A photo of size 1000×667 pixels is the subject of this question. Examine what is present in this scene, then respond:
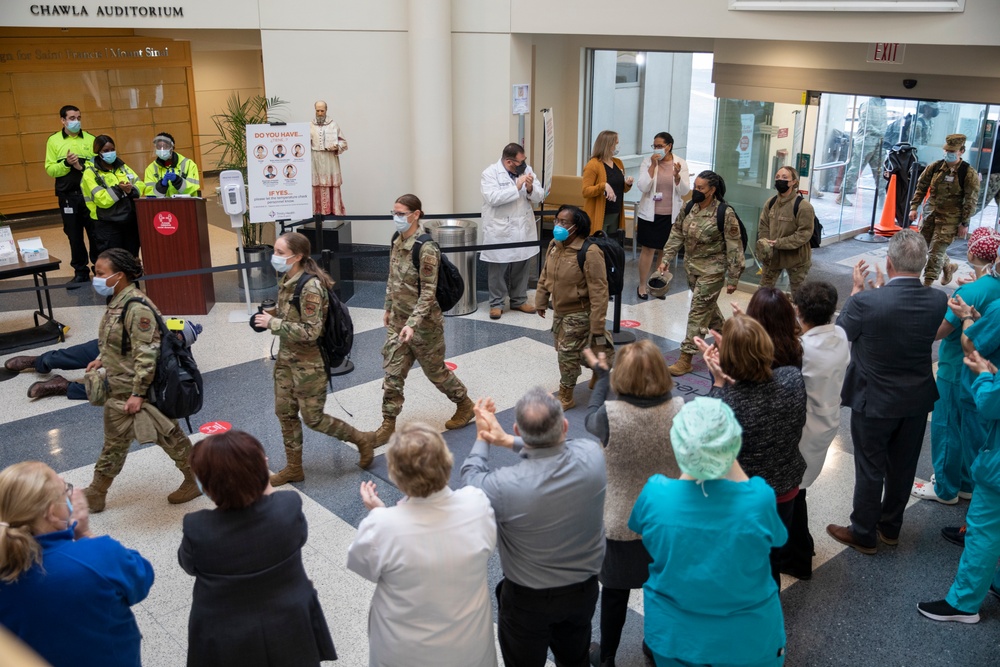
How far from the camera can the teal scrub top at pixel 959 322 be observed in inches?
180

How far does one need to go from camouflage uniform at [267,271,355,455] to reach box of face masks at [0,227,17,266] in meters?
4.16

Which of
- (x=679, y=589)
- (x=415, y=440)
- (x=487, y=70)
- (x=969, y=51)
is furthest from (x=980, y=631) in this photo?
(x=487, y=70)

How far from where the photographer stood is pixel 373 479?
219 inches

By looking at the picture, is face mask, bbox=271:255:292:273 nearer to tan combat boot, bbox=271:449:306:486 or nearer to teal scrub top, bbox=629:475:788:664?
tan combat boot, bbox=271:449:306:486

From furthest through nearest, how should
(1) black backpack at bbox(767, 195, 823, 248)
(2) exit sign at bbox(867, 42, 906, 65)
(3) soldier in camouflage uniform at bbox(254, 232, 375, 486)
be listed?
(2) exit sign at bbox(867, 42, 906, 65), (1) black backpack at bbox(767, 195, 823, 248), (3) soldier in camouflage uniform at bbox(254, 232, 375, 486)

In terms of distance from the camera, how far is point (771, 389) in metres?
3.60

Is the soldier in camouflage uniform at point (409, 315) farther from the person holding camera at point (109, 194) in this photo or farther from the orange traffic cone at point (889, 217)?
the orange traffic cone at point (889, 217)

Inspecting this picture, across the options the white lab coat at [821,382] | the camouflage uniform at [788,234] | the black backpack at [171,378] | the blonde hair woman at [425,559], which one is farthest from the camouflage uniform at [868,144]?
the blonde hair woman at [425,559]

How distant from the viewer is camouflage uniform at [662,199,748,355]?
22.1ft

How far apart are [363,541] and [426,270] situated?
314cm

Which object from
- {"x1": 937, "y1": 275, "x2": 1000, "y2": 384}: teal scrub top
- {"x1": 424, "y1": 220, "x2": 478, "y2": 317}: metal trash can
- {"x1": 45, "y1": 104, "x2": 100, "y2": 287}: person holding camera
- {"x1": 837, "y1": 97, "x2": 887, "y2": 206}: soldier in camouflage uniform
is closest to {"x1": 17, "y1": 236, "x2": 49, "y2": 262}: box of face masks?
{"x1": 45, "y1": 104, "x2": 100, "y2": 287}: person holding camera

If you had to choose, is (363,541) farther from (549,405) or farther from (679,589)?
(679,589)

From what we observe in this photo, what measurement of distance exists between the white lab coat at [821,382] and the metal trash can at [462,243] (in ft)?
16.2

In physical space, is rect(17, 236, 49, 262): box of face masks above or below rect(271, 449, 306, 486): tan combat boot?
above
